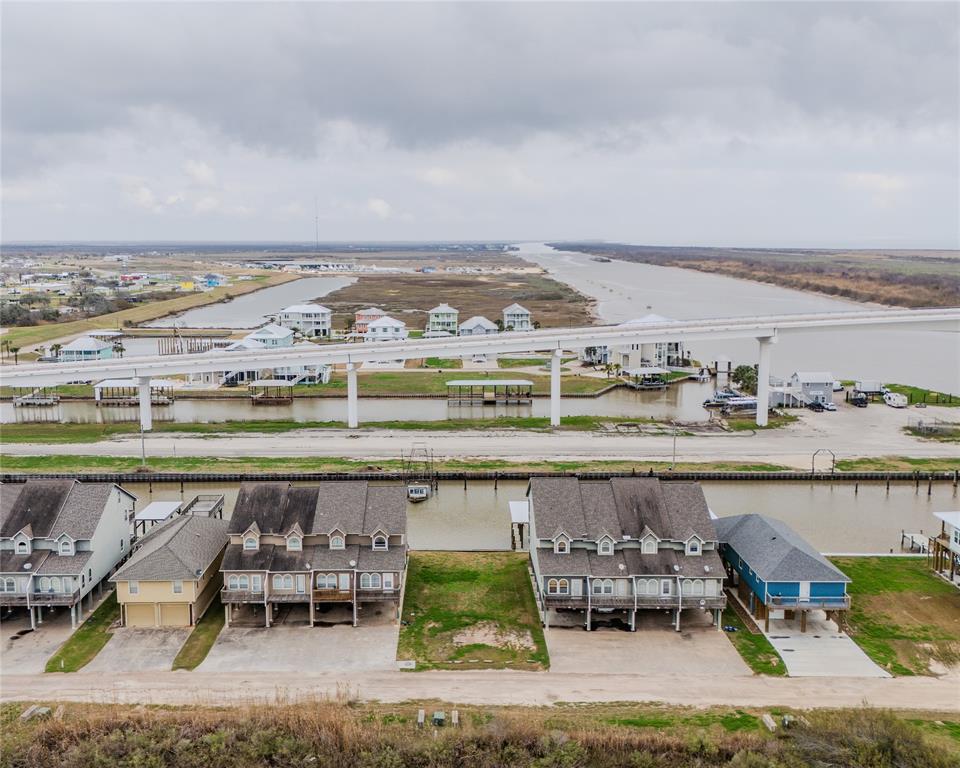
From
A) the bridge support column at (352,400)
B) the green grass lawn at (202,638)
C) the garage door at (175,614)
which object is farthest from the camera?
the bridge support column at (352,400)

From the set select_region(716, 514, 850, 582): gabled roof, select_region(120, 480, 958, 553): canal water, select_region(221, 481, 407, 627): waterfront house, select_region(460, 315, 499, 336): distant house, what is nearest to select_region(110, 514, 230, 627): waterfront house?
select_region(221, 481, 407, 627): waterfront house

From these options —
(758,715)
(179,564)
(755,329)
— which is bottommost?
(758,715)

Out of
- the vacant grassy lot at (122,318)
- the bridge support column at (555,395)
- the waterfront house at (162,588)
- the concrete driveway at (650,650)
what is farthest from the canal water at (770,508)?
the vacant grassy lot at (122,318)

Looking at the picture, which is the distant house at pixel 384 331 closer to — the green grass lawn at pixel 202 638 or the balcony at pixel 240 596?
the green grass lawn at pixel 202 638

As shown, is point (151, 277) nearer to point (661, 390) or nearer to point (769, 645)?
point (661, 390)

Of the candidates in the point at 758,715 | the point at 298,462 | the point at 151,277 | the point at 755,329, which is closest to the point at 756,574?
the point at 758,715

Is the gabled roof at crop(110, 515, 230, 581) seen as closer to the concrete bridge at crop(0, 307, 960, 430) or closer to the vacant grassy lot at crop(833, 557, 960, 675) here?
the vacant grassy lot at crop(833, 557, 960, 675)
